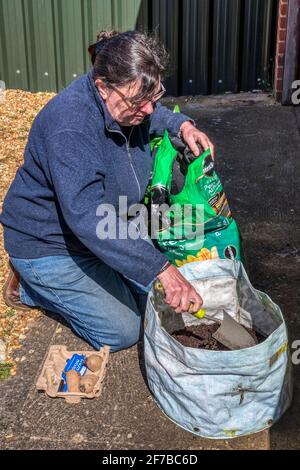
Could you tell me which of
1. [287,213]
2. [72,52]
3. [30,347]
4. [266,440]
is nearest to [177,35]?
[72,52]

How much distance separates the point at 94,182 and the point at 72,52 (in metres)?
4.62

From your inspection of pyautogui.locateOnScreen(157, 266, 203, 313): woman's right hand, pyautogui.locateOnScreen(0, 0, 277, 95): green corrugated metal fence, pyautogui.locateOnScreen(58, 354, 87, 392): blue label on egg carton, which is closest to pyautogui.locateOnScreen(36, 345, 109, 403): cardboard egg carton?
pyautogui.locateOnScreen(58, 354, 87, 392): blue label on egg carton

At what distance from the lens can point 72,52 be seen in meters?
6.86

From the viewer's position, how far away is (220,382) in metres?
2.49

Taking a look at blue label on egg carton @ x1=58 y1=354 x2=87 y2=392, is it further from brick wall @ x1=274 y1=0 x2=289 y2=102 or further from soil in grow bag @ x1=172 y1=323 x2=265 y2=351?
brick wall @ x1=274 y1=0 x2=289 y2=102

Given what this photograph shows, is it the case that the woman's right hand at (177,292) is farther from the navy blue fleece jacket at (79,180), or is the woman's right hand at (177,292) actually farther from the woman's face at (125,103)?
the woman's face at (125,103)

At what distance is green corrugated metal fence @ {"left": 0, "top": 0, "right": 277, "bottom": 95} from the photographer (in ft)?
21.9

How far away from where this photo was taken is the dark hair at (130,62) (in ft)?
8.40

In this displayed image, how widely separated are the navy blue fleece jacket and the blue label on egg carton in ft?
1.64

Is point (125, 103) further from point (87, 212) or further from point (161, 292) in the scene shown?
point (161, 292)

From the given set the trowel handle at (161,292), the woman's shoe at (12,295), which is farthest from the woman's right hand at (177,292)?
the woman's shoe at (12,295)

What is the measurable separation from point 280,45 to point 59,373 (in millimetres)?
4522

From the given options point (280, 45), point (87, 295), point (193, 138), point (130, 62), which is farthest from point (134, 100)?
point (280, 45)

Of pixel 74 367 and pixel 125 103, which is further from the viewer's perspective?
pixel 74 367
